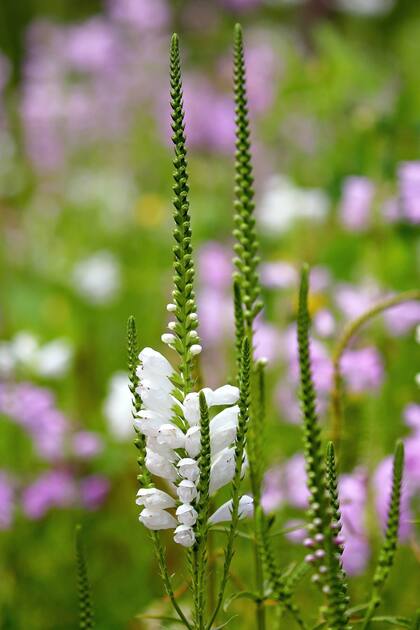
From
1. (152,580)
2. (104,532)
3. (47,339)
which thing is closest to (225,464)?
(152,580)

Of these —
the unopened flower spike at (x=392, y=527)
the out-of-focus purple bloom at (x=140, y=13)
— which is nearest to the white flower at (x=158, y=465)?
the unopened flower spike at (x=392, y=527)

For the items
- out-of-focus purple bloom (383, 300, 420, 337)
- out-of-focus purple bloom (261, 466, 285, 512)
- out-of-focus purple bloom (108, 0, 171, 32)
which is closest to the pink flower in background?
out-of-focus purple bloom (383, 300, 420, 337)

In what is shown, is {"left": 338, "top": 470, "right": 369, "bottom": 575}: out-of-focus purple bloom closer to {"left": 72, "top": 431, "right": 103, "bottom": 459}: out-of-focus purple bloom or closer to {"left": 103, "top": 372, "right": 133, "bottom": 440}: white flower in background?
{"left": 72, "top": 431, "right": 103, "bottom": 459}: out-of-focus purple bloom

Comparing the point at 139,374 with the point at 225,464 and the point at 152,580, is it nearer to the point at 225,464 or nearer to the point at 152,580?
the point at 225,464

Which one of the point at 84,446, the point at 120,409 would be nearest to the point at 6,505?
the point at 84,446

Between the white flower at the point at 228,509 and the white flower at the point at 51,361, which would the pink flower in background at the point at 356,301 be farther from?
the white flower at the point at 228,509

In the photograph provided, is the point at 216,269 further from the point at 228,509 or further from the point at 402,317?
the point at 228,509
